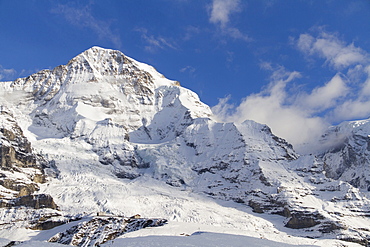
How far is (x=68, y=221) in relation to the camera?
136 metres

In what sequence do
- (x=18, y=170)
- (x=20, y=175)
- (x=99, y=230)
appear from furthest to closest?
(x=18, y=170) → (x=20, y=175) → (x=99, y=230)

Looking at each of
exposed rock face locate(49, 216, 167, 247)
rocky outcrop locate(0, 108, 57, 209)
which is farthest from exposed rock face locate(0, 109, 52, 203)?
exposed rock face locate(49, 216, 167, 247)

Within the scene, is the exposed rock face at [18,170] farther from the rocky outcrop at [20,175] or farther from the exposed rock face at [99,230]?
the exposed rock face at [99,230]

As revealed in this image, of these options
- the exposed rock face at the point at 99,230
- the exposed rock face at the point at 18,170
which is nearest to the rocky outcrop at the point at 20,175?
the exposed rock face at the point at 18,170

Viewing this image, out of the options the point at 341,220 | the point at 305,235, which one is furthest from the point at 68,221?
the point at 341,220

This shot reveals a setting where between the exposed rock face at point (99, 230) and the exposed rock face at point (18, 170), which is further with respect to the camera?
the exposed rock face at point (18, 170)

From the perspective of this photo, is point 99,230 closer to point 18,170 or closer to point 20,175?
point 20,175

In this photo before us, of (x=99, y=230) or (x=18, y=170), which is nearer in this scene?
(x=99, y=230)

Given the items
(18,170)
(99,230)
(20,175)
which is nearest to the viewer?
(99,230)

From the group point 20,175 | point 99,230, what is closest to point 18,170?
point 20,175

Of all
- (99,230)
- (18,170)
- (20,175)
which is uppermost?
(18,170)

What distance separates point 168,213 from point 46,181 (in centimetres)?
5332

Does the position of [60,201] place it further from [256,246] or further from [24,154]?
[256,246]

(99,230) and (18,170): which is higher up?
(18,170)
